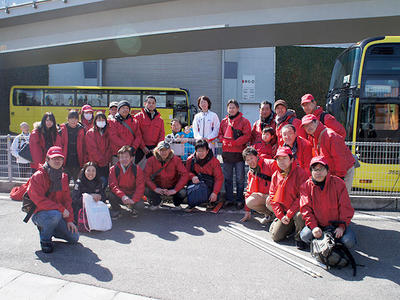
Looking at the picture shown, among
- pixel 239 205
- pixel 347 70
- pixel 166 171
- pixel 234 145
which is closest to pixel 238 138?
pixel 234 145

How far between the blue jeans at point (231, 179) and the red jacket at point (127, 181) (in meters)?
1.57

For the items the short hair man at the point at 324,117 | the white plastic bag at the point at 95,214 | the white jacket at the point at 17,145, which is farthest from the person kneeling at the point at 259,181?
the white jacket at the point at 17,145

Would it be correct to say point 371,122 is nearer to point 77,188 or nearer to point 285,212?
point 285,212

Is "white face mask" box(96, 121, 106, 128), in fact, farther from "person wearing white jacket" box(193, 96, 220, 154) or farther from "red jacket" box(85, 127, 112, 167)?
"person wearing white jacket" box(193, 96, 220, 154)

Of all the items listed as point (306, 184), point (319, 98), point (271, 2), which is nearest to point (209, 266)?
point (306, 184)

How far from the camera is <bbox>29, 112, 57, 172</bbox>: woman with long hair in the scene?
5.58 meters

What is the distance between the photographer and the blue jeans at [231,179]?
18.7 ft

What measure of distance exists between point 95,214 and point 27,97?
55.0ft

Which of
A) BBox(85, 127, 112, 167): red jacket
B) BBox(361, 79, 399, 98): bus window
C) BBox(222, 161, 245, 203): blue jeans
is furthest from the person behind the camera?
BBox(361, 79, 399, 98): bus window

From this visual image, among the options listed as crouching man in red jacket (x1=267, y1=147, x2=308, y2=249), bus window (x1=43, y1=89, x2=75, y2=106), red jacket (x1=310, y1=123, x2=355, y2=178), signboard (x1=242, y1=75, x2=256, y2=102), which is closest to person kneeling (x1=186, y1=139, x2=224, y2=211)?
crouching man in red jacket (x1=267, y1=147, x2=308, y2=249)

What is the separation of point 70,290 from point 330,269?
2.71m

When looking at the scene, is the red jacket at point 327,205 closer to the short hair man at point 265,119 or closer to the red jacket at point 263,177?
the red jacket at point 263,177

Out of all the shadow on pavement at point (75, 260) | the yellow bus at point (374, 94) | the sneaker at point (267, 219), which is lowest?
the shadow on pavement at point (75, 260)

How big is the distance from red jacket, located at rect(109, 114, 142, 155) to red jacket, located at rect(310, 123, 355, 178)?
331 centimetres
